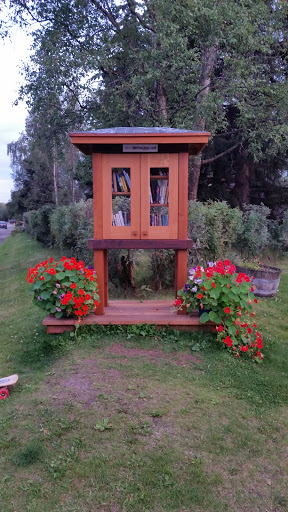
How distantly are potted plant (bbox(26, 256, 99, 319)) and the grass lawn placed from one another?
1.02ft

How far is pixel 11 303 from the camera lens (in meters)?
7.89

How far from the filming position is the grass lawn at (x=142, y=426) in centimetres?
231

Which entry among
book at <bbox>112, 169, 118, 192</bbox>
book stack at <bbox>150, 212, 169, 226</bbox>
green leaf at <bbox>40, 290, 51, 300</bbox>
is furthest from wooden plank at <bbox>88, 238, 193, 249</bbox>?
green leaf at <bbox>40, 290, 51, 300</bbox>

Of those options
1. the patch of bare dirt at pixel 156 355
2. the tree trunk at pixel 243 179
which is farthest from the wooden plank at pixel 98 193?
the tree trunk at pixel 243 179

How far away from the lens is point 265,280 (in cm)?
715

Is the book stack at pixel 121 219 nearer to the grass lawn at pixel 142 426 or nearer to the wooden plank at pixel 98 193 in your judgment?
the wooden plank at pixel 98 193

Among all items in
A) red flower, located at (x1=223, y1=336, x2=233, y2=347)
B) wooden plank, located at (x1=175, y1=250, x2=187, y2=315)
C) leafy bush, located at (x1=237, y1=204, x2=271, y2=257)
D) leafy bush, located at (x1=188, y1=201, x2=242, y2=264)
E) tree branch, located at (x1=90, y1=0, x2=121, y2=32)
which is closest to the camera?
red flower, located at (x1=223, y1=336, x2=233, y2=347)

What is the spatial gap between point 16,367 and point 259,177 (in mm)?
14664

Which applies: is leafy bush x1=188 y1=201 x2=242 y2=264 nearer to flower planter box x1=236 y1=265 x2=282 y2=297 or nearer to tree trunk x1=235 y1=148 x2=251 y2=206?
flower planter box x1=236 y1=265 x2=282 y2=297

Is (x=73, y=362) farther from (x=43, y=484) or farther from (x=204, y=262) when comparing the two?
(x=204, y=262)

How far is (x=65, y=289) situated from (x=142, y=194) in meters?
1.38

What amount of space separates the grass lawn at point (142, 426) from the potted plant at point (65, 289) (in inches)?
12.3

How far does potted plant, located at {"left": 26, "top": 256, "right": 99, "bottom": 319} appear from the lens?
428cm

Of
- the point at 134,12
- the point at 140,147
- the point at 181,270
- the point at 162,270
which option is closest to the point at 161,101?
the point at 134,12
